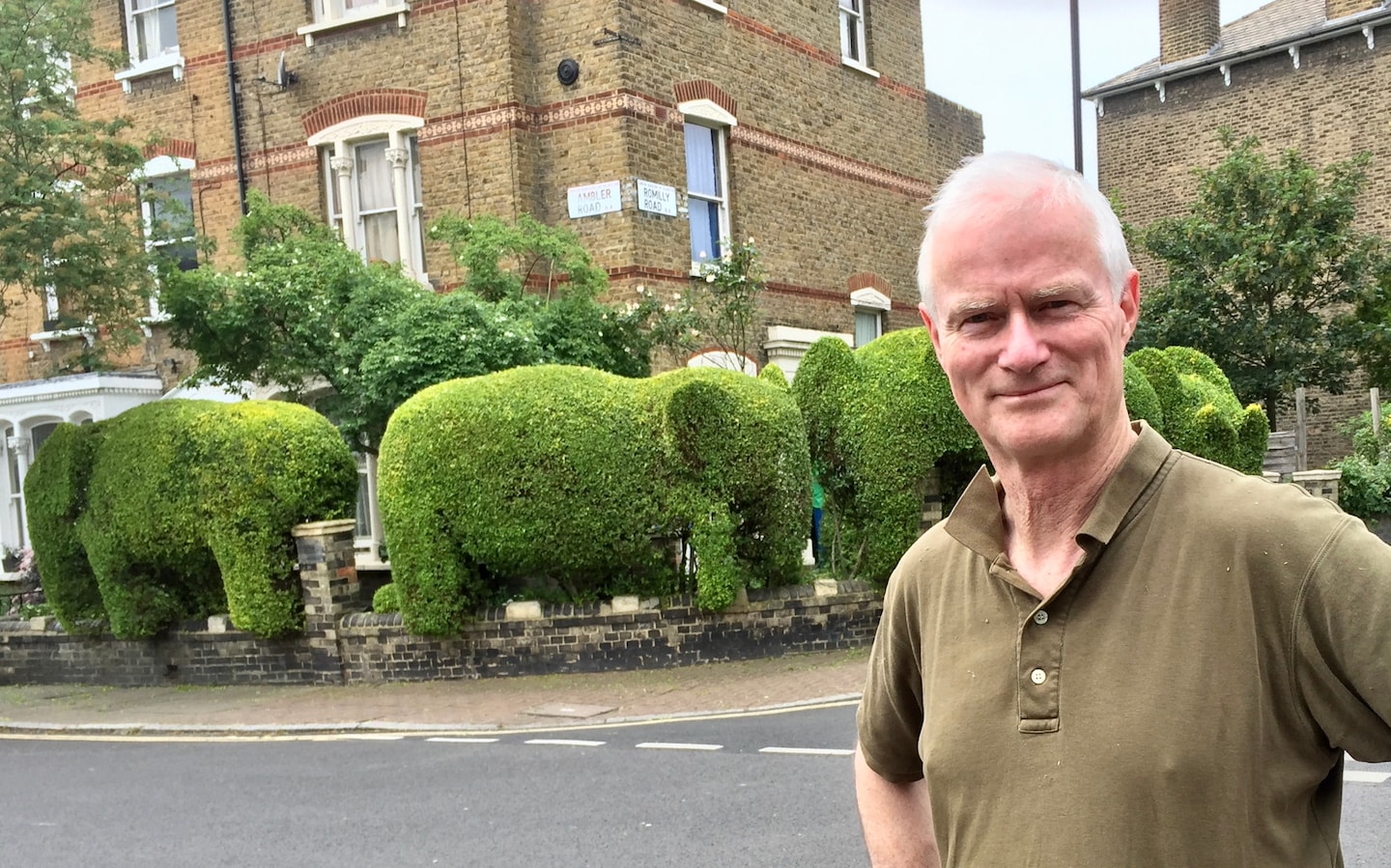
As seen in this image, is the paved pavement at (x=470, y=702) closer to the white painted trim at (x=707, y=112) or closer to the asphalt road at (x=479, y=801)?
the asphalt road at (x=479, y=801)

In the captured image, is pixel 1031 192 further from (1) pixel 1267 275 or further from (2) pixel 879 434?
(1) pixel 1267 275

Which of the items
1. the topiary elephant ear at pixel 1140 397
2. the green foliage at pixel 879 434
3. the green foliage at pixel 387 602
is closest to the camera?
the green foliage at pixel 879 434

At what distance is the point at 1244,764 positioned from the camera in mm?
1548

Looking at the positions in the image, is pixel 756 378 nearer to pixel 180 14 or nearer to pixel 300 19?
pixel 300 19

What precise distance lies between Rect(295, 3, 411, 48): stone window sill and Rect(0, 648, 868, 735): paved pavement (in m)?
9.79

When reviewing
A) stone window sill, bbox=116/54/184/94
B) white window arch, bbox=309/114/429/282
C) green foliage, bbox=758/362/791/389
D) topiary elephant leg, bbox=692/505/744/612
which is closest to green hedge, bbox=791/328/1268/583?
green foliage, bbox=758/362/791/389

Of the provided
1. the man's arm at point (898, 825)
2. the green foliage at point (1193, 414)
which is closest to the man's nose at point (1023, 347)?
the man's arm at point (898, 825)

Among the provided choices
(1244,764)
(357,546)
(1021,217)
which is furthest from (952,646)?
(357,546)

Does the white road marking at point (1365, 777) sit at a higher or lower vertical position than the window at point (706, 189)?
lower

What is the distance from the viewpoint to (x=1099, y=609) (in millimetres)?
1659

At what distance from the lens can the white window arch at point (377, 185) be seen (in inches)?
698

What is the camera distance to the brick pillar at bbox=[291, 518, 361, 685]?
496 inches

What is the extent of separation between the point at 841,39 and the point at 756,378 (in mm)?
11159

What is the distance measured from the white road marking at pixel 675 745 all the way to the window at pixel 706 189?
10189 mm
